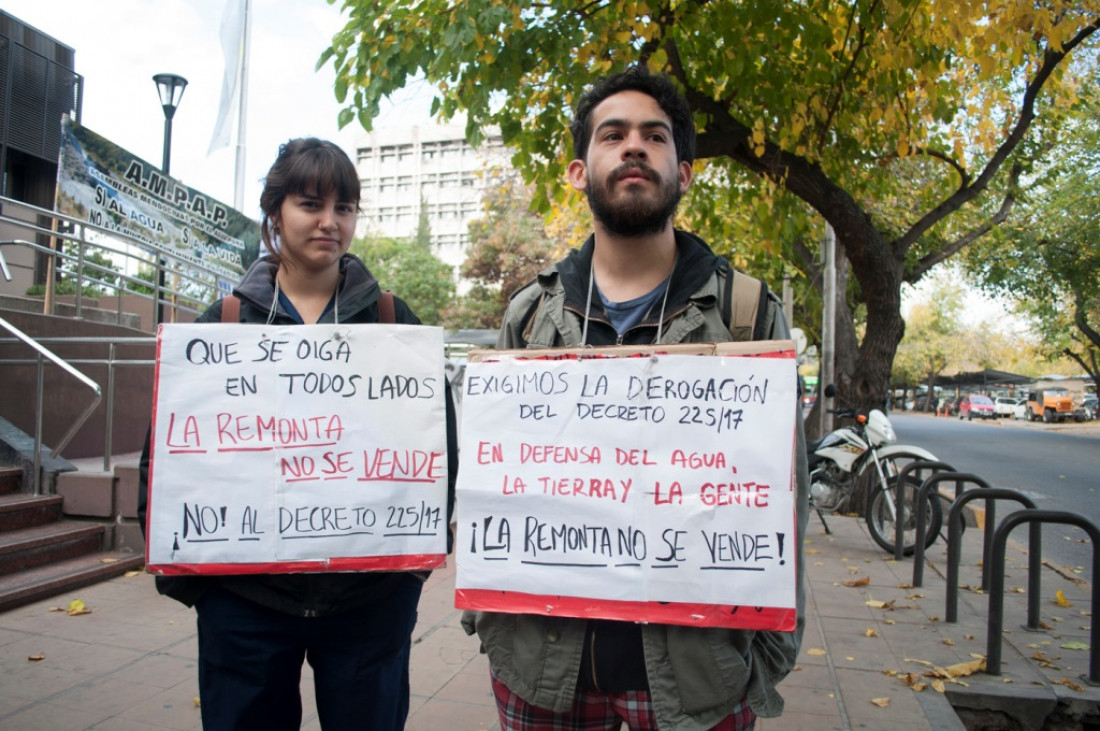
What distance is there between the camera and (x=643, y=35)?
677 cm

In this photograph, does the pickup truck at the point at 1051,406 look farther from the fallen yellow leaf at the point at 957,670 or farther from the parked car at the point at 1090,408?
the fallen yellow leaf at the point at 957,670

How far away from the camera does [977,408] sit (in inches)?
2028

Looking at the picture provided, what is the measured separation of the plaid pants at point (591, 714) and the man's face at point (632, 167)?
1.05 meters

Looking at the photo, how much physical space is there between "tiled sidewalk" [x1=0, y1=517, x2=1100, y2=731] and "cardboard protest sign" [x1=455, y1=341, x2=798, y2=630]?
2048 mm

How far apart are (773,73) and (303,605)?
276 inches

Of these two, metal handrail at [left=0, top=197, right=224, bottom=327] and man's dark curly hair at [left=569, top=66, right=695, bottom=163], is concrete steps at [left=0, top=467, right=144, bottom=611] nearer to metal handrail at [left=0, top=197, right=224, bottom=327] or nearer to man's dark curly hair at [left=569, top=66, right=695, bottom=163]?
metal handrail at [left=0, top=197, right=224, bottom=327]

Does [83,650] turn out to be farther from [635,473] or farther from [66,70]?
[66,70]

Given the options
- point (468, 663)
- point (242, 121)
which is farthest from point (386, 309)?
point (242, 121)

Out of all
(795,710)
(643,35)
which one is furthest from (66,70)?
(795,710)

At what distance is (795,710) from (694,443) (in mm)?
2576

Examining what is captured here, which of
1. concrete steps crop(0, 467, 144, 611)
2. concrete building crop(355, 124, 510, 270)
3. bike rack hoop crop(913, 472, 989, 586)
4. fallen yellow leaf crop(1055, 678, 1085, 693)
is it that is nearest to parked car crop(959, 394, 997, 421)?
concrete building crop(355, 124, 510, 270)

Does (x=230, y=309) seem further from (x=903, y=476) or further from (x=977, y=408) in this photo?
(x=977, y=408)

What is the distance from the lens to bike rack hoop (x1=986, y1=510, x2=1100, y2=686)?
4.05 meters

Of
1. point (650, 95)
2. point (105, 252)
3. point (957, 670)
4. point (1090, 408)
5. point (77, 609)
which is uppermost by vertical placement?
Answer: point (105, 252)
